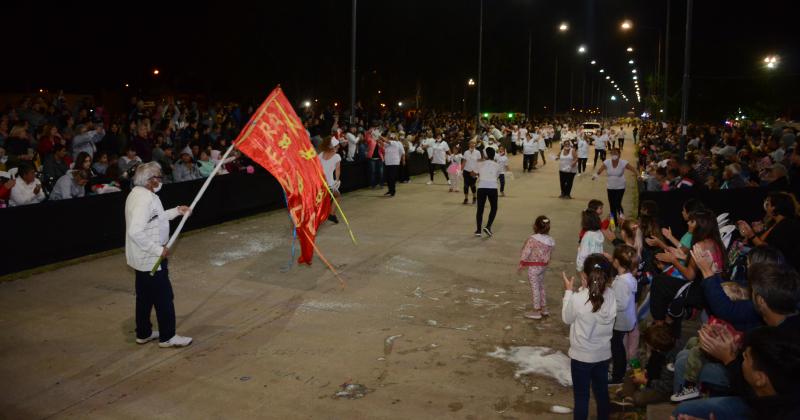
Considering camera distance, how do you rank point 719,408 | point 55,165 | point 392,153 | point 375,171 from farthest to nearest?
1. point 375,171
2. point 392,153
3. point 55,165
4. point 719,408

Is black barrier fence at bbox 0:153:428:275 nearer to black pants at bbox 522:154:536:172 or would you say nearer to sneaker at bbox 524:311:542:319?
sneaker at bbox 524:311:542:319

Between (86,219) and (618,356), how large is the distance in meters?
8.87

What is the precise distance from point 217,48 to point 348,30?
327 inches

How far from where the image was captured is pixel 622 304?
603 centimetres

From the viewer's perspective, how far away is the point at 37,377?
653 cm

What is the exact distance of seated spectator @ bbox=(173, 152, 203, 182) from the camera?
14.8 metres

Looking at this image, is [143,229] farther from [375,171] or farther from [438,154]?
[438,154]

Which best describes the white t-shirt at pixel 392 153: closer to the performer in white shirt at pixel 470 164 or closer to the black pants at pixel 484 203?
the performer in white shirt at pixel 470 164

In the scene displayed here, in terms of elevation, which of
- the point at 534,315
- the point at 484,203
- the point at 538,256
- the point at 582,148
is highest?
the point at 582,148

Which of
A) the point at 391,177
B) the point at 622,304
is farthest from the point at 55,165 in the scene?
the point at 622,304

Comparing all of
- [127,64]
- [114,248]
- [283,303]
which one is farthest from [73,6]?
[283,303]

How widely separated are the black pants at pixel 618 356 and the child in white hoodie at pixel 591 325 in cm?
103

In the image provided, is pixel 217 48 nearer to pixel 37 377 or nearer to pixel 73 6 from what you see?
pixel 73 6

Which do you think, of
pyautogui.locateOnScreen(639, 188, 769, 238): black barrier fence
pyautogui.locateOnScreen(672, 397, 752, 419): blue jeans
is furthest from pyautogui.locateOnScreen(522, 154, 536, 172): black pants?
pyautogui.locateOnScreen(672, 397, 752, 419): blue jeans
